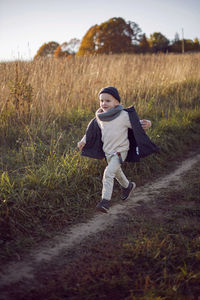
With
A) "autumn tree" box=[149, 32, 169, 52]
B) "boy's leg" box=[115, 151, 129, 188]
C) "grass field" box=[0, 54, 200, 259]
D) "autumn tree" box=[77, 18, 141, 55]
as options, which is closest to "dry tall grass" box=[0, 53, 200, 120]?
"grass field" box=[0, 54, 200, 259]

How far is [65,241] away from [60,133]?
2.37 meters

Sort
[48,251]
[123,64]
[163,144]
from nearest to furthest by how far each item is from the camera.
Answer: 1. [48,251]
2. [163,144]
3. [123,64]

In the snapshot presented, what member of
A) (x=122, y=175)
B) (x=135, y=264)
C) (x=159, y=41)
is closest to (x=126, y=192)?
(x=122, y=175)

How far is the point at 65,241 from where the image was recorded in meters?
2.72

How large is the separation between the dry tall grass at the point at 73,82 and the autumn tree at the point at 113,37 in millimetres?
6259

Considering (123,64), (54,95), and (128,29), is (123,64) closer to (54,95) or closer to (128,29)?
(54,95)

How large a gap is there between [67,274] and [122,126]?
1620 mm

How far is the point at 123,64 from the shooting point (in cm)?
771

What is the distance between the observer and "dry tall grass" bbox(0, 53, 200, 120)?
528cm

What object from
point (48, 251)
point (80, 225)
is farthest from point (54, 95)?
point (48, 251)

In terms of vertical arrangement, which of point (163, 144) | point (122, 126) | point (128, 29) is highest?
point (128, 29)

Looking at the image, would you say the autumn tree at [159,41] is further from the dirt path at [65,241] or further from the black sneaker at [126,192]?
the black sneaker at [126,192]

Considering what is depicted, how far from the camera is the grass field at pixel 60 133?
3.08 metres

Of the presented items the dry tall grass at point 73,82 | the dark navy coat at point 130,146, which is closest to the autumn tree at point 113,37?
the dry tall grass at point 73,82
